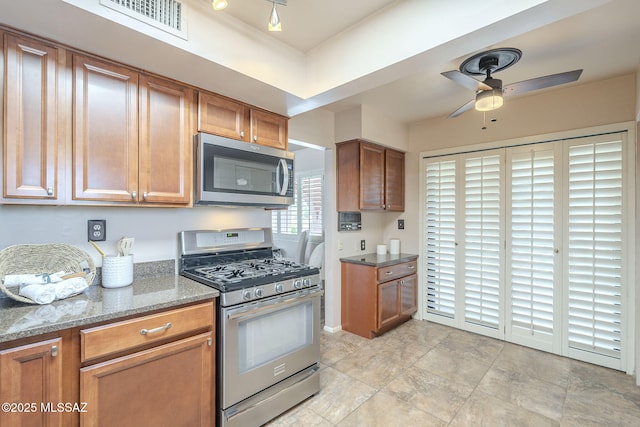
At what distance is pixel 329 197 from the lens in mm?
3439

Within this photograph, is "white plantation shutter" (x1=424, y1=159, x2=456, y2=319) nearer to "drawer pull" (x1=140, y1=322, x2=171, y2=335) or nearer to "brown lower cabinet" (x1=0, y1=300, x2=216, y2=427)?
"brown lower cabinet" (x1=0, y1=300, x2=216, y2=427)

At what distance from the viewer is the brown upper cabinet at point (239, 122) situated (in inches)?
81.6

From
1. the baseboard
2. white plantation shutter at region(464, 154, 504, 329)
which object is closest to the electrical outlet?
the baseboard

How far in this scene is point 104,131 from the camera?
1.67 m

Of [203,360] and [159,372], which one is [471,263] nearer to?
[203,360]

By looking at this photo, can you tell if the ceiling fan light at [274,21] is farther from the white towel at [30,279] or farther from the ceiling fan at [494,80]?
the white towel at [30,279]

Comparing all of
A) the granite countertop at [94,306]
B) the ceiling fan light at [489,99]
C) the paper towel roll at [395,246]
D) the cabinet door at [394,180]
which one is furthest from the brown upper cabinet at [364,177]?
the granite countertop at [94,306]

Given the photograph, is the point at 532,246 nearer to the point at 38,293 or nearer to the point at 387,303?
the point at 387,303

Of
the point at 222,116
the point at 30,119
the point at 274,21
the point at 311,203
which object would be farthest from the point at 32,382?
the point at 311,203

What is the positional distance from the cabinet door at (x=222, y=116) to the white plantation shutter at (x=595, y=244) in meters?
3.01

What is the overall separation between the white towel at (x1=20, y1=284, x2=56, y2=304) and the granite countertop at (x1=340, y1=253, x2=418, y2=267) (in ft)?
8.41

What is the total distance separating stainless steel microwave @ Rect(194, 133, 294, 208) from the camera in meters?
1.98

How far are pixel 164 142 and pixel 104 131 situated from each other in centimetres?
31

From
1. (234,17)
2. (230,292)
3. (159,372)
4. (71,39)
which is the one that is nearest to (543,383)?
(230,292)
